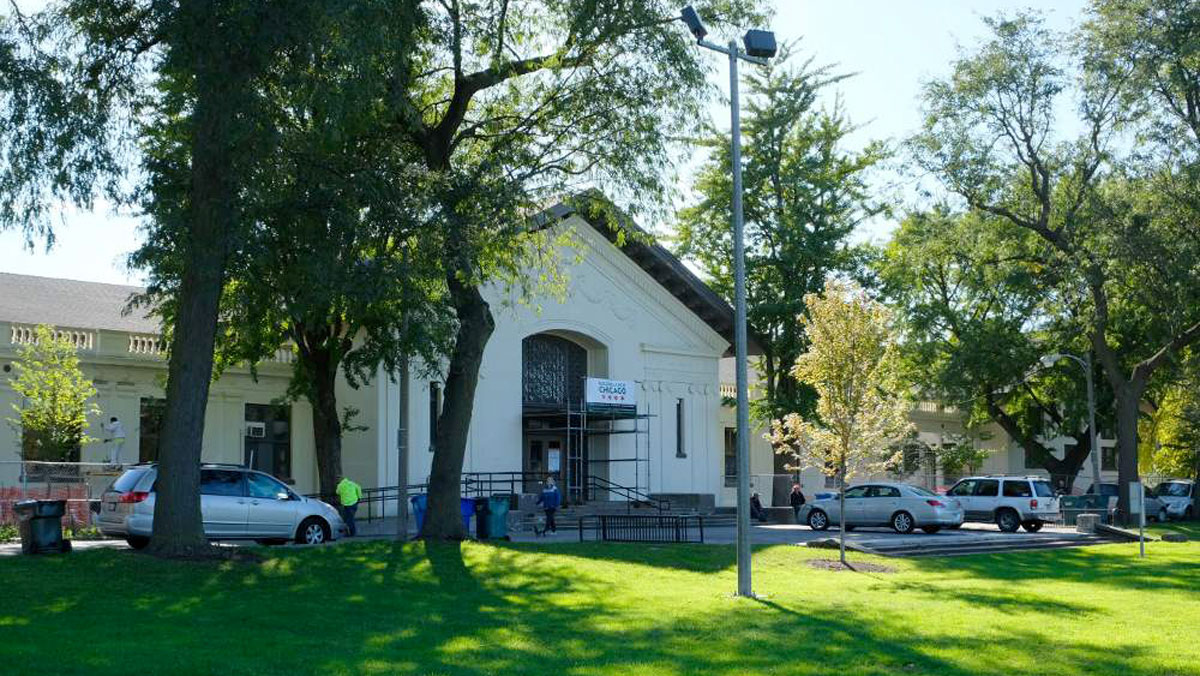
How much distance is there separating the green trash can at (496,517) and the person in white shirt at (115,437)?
11.3 metres

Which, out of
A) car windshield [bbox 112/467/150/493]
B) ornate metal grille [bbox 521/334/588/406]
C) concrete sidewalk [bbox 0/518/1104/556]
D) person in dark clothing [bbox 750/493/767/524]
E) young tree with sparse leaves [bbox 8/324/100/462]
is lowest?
concrete sidewalk [bbox 0/518/1104/556]

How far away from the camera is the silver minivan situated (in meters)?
21.0

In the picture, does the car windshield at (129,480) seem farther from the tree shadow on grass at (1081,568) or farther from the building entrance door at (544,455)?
the building entrance door at (544,455)

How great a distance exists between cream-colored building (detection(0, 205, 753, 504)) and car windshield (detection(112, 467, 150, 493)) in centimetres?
1016

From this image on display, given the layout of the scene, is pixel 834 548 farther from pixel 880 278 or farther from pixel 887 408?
pixel 880 278

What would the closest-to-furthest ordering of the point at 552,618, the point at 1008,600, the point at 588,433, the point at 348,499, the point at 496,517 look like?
the point at 552,618
the point at 1008,600
the point at 496,517
the point at 348,499
the point at 588,433

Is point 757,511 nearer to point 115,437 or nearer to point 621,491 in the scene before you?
point 621,491

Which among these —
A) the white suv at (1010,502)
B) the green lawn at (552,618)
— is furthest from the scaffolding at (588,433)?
the green lawn at (552,618)

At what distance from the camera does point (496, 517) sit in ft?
83.3

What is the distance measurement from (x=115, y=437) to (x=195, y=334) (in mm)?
14905

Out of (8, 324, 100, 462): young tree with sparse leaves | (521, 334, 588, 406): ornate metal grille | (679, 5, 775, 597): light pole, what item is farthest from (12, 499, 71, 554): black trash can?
(521, 334, 588, 406): ornate metal grille

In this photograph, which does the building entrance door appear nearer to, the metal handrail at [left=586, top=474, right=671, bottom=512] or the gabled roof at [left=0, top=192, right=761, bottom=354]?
the metal handrail at [left=586, top=474, right=671, bottom=512]

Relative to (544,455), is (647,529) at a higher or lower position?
lower

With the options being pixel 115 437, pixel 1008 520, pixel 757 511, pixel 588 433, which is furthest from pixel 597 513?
pixel 115 437
